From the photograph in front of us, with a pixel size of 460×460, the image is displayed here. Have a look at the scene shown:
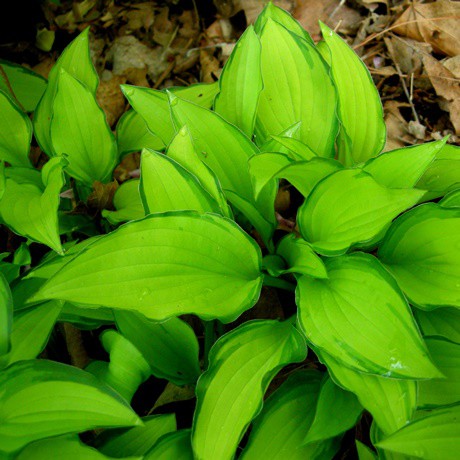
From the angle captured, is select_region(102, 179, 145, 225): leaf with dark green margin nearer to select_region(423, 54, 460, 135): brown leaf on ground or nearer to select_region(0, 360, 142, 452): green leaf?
select_region(0, 360, 142, 452): green leaf

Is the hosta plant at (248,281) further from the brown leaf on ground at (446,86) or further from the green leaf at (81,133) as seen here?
the brown leaf on ground at (446,86)

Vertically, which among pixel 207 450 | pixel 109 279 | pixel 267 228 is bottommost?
pixel 207 450

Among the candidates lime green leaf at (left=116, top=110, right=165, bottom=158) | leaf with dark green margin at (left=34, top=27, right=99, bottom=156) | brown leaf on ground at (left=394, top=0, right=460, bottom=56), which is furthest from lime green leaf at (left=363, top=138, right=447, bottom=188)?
brown leaf on ground at (left=394, top=0, right=460, bottom=56)

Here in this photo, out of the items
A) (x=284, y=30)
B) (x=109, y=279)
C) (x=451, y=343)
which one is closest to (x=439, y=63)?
(x=284, y=30)

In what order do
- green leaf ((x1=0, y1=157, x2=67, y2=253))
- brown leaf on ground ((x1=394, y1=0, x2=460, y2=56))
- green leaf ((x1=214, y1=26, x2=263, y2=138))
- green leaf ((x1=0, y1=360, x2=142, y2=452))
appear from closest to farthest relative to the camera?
green leaf ((x1=0, y1=360, x2=142, y2=452))
green leaf ((x1=0, y1=157, x2=67, y2=253))
green leaf ((x1=214, y1=26, x2=263, y2=138))
brown leaf on ground ((x1=394, y1=0, x2=460, y2=56))

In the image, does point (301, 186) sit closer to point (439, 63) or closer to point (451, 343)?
point (451, 343)
